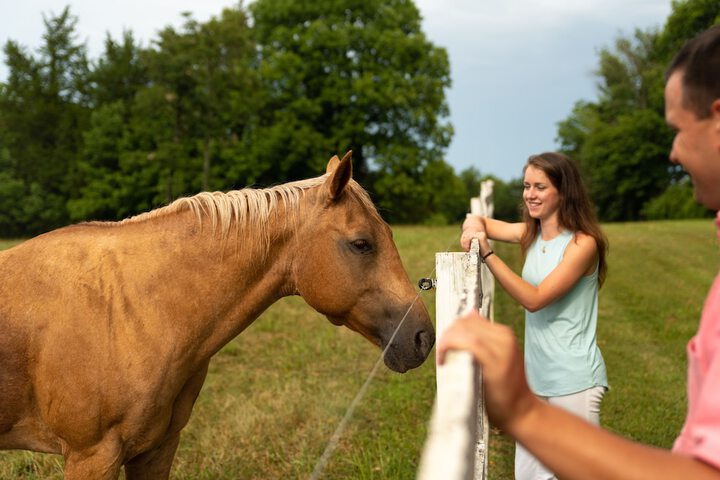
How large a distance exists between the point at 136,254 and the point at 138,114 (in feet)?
127

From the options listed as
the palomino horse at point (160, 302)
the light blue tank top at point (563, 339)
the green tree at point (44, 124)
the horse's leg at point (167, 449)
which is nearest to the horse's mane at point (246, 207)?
the palomino horse at point (160, 302)

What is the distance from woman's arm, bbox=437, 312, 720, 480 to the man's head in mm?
488

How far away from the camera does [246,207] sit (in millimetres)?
3053

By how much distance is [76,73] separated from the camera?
1650 inches

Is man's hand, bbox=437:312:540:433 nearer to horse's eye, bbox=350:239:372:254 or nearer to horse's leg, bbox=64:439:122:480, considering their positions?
horse's eye, bbox=350:239:372:254

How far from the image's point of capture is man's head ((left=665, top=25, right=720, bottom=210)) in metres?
1.14

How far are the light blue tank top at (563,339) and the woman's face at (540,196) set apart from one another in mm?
159

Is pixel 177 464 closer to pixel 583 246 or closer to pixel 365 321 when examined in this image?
pixel 365 321

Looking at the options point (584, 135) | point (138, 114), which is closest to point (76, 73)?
point (138, 114)

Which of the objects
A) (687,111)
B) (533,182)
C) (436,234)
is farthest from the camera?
(436,234)

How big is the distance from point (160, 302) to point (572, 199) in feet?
7.17

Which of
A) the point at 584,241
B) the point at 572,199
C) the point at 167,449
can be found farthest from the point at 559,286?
the point at 167,449

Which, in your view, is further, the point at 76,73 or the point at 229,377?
the point at 76,73

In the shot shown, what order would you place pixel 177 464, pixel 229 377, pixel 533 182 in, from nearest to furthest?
1. pixel 533 182
2. pixel 177 464
3. pixel 229 377
